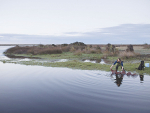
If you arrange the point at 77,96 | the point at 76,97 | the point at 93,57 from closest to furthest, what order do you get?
the point at 76,97 < the point at 77,96 < the point at 93,57

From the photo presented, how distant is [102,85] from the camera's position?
37.5 feet

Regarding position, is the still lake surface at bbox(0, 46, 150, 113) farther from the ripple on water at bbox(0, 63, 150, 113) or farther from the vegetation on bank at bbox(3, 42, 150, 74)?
the vegetation on bank at bbox(3, 42, 150, 74)

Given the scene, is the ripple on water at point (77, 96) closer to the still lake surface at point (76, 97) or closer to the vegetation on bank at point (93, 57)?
the still lake surface at point (76, 97)

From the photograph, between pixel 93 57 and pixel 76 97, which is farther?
pixel 93 57

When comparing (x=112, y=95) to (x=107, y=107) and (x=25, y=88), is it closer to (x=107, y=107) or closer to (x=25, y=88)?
(x=107, y=107)

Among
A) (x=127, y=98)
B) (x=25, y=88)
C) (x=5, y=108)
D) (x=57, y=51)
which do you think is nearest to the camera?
(x=5, y=108)

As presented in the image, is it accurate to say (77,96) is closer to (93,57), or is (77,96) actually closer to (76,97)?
A: (76,97)

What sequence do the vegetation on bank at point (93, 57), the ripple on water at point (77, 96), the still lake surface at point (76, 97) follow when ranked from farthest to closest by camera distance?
1. the vegetation on bank at point (93, 57)
2. the ripple on water at point (77, 96)
3. the still lake surface at point (76, 97)

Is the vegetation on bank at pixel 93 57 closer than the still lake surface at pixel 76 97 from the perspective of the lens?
No

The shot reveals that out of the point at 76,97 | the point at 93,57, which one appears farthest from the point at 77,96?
the point at 93,57

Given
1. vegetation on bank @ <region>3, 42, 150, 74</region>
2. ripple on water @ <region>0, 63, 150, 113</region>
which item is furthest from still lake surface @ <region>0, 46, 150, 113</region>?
vegetation on bank @ <region>3, 42, 150, 74</region>

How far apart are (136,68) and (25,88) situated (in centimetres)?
1119

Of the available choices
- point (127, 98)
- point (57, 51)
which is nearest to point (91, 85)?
point (127, 98)

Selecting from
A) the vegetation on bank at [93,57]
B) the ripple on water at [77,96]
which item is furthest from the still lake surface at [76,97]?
the vegetation on bank at [93,57]
